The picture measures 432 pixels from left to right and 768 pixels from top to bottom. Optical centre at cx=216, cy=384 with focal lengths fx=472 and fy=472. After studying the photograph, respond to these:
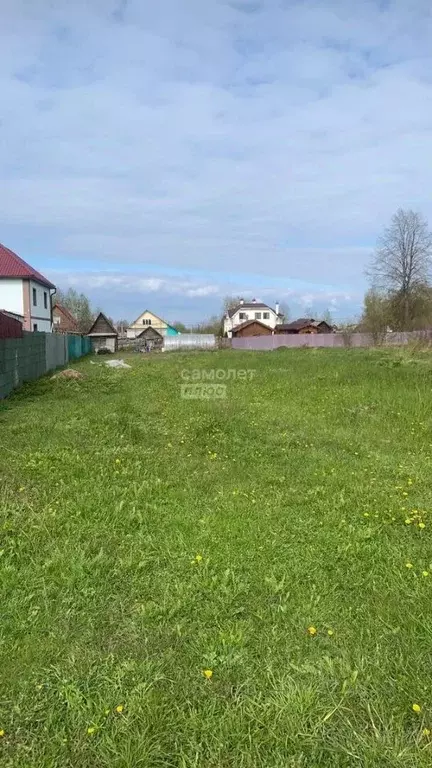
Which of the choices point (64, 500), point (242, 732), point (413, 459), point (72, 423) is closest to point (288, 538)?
point (242, 732)

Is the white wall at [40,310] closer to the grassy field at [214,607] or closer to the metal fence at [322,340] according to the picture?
the metal fence at [322,340]

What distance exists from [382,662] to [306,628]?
385 millimetres

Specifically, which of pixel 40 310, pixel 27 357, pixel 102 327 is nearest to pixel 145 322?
pixel 102 327

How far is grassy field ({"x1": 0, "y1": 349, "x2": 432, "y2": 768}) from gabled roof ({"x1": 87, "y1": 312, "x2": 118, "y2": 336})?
33.9 meters

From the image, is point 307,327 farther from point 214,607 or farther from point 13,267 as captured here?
point 214,607

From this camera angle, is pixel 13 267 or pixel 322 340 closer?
pixel 13 267

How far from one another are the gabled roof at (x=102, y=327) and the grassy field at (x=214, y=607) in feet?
111

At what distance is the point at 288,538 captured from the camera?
11.2ft

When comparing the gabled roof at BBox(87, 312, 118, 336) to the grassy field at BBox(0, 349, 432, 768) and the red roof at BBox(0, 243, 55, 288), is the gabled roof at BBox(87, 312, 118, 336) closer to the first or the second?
the red roof at BBox(0, 243, 55, 288)

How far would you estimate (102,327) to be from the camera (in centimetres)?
3900

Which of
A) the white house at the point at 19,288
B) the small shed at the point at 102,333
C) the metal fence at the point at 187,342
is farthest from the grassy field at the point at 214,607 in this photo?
the metal fence at the point at 187,342

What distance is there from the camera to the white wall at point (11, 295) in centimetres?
2344

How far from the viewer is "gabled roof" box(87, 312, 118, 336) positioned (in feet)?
127

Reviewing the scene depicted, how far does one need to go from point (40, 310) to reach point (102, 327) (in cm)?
1302
